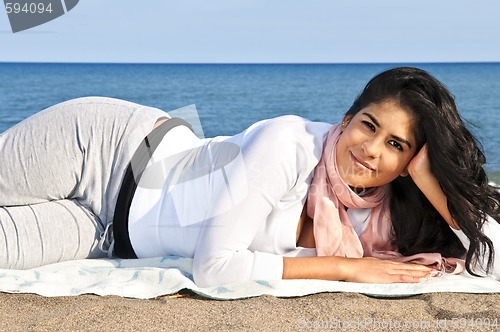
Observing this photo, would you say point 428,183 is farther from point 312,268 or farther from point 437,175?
point 312,268

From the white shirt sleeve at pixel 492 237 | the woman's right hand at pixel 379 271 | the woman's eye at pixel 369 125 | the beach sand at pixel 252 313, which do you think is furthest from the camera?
the white shirt sleeve at pixel 492 237

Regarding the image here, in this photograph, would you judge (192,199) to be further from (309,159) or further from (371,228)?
(371,228)

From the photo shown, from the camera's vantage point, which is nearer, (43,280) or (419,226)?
(43,280)

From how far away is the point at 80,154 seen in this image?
3.47 meters

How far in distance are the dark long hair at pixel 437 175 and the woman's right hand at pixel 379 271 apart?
253mm

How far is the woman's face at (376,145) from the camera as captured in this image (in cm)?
306

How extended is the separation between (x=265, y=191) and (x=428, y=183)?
828 millimetres

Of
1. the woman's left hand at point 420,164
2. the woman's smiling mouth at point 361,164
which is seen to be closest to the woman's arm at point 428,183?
the woman's left hand at point 420,164

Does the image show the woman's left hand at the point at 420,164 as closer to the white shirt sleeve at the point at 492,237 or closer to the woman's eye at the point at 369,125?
the woman's eye at the point at 369,125

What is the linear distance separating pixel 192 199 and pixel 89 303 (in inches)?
29.2

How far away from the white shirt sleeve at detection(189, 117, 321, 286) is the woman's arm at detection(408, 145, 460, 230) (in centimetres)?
51

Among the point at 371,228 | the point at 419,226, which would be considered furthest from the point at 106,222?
the point at 419,226

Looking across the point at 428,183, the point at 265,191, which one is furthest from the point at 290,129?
the point at 428,183

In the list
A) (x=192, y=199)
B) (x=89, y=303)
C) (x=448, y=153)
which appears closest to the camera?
(x=89, y=303)
